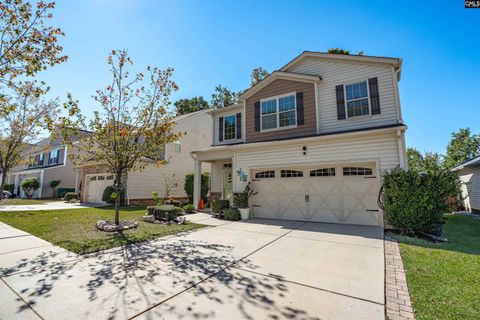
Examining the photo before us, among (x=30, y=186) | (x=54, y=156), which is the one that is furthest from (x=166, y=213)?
(x=54, y=156)

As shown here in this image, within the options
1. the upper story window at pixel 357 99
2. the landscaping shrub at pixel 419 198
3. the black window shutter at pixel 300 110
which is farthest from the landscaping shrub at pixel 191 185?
the landscaping shrub at pixel 419 198

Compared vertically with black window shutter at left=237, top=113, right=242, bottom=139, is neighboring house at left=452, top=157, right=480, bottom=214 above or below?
below

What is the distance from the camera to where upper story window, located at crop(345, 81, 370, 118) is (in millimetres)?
9531

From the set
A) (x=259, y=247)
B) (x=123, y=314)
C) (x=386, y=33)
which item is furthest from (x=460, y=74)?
(x=123, y=314)

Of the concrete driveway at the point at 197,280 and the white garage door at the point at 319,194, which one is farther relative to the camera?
the white garage door at the point at 319,194

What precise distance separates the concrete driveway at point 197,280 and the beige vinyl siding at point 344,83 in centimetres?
552

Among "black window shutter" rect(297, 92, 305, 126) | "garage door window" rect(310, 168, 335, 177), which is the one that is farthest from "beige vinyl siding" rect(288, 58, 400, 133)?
"garage door window" rect(310, 168, 335, 177)

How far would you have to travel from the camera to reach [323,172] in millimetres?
9273

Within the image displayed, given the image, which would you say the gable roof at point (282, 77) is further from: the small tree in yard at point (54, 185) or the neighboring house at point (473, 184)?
the small tree in yard at point (54, 185)

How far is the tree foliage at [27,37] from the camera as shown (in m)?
5.00

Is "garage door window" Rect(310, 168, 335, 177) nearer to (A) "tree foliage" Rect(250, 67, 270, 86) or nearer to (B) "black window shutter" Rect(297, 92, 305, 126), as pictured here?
(B) "black window shutter" Rect(297, 92, 305, 126)

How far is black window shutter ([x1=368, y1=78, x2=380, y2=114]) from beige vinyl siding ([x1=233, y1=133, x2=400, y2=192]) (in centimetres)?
186

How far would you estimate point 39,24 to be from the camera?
17.2 feet

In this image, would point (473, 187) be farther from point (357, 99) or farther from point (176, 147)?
point (176, 147)
